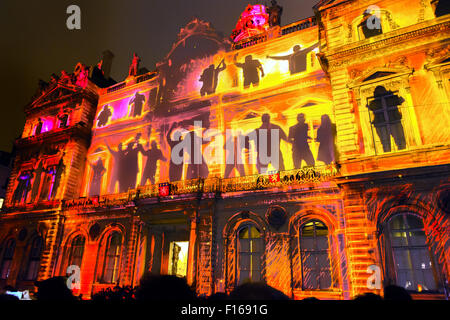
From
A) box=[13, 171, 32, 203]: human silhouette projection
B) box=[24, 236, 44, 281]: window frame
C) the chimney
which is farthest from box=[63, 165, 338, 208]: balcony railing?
the chimney

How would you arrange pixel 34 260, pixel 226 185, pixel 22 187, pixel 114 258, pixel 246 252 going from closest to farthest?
pixel 246 252, pixel 226 185, pixel 114 258, pixel 34 260, pixel 22 187

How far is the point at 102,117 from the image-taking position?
2425cm

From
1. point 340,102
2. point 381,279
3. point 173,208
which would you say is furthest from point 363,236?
point 173,208

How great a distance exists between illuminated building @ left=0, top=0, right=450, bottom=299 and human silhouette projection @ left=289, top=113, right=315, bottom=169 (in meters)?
0.08

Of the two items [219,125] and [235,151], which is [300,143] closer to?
[235,151]

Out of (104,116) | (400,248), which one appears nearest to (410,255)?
(400,248)

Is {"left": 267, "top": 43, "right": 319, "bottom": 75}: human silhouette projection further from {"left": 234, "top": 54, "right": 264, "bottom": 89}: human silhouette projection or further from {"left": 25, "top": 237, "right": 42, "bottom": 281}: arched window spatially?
{"left": 25, "top": 237, "right": 42, "bottom": 281}: arched window

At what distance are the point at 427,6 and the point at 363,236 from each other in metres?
11.4

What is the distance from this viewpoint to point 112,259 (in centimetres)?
1888

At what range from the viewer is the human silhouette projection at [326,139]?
50.2ft

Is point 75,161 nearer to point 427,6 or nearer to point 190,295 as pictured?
point 190,295

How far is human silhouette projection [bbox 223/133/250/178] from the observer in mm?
17328

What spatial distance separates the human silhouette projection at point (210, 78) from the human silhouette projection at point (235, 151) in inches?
165

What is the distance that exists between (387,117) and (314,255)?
713 cm
